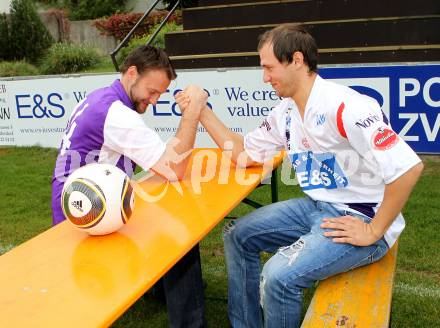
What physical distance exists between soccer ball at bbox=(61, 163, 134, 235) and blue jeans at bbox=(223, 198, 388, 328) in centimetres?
79

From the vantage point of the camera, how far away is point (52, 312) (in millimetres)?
1987

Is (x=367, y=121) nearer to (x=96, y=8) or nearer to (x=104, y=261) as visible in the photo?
(x=104, y=261)

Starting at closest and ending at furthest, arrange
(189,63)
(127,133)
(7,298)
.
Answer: (7,298) < (127,133) < (189,63)

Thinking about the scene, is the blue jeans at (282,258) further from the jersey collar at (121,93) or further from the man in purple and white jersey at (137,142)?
the jersey collar at (121,93)

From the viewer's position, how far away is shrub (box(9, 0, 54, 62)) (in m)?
20.9

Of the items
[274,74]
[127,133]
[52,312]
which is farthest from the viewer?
[127,133]

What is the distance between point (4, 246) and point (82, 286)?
3.49 metres

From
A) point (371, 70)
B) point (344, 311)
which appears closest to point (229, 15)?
point (371, 70)

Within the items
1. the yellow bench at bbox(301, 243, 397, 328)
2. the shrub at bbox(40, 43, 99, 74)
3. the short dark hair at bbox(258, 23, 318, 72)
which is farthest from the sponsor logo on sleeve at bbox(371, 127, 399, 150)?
the shrub at bbox(40, 43, 99, 74)

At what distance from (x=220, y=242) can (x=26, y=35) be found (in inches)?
711

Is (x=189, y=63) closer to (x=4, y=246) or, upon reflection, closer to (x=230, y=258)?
(x=4, y=246)

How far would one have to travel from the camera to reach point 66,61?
19.0 m

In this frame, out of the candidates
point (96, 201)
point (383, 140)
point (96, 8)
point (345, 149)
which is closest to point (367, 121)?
point (383, 140)

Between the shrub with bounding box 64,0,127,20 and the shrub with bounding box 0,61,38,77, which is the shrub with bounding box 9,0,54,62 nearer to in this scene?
the shrub with bounding box 0,61,38,77
